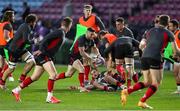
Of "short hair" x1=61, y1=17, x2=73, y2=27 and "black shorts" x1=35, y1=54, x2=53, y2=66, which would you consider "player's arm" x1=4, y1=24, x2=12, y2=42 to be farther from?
"short hair" x1=61, y1=17, x2=73, y2=27

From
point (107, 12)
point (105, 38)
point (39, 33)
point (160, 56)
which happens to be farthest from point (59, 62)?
point (160, 56)

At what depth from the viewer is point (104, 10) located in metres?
38.7

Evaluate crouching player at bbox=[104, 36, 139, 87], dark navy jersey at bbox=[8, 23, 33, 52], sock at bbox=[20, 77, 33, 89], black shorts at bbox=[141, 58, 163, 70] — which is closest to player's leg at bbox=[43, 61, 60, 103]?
sock at bbox=[20, 77, 33, 89]

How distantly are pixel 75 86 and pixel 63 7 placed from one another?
60.1 ft

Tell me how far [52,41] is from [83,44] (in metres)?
2.81

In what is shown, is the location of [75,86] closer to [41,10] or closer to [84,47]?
[84,47]

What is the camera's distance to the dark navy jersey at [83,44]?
20953 mm

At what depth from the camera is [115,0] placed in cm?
3938

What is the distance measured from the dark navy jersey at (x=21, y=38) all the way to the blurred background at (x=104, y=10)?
1149 centimetres

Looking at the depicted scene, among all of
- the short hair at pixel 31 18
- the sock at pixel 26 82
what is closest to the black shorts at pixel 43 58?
the sock at pixel 26 82

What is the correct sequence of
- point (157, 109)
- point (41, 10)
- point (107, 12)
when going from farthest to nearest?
point (41, 10) < point (107, 12) < point (157, 109)

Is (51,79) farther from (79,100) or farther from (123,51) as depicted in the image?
(123,51)

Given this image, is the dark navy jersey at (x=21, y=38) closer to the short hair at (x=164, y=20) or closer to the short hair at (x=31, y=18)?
the short hair at (x=31, y=18)

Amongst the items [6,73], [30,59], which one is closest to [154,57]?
[6,73]
